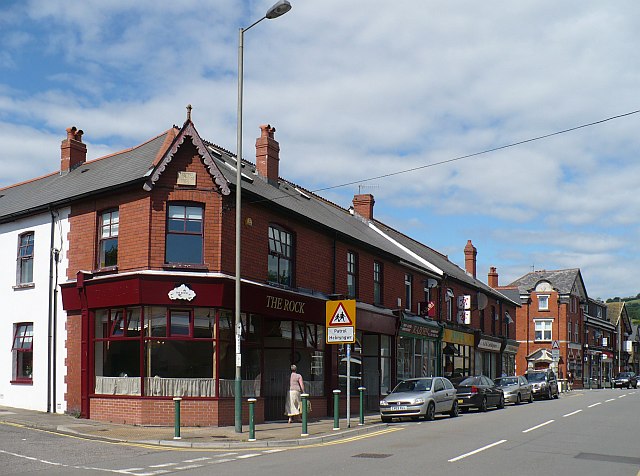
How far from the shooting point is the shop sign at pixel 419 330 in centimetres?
3369

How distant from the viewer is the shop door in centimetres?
2345

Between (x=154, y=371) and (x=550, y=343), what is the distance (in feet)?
201

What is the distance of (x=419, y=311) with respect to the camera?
36438 mm

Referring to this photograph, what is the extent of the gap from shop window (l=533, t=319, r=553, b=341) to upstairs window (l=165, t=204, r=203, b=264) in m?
60.8

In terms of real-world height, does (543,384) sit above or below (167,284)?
below

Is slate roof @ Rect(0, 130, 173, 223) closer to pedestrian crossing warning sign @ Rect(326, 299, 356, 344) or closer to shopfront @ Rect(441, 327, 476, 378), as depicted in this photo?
pedestrian crossing warning sign @ Rect(326, 299, 356, 344)

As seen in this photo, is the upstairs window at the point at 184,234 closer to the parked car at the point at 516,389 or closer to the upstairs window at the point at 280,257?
the upstairs window at the point at 280,257

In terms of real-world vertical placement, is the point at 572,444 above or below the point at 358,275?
below

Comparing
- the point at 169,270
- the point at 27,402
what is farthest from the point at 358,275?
the point at 27,402

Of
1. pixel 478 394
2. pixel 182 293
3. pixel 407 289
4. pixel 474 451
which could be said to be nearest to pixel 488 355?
pixel 407 289

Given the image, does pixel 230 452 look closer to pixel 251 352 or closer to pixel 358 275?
pixel 251 352

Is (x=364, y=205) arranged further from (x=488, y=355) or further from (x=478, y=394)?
(x=488, y=355)

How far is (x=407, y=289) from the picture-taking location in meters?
35.5

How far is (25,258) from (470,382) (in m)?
17.8
